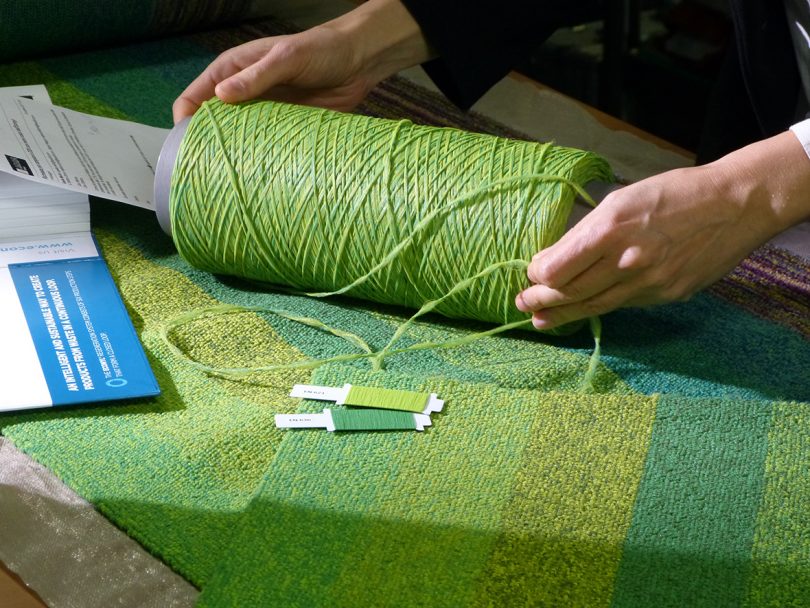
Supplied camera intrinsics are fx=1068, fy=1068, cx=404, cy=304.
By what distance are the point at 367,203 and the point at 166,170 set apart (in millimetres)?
206

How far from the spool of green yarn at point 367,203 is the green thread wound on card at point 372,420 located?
0.16 metres

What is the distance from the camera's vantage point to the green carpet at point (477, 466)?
26.7 inches

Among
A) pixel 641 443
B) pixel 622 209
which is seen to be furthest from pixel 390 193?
pixel 641 443

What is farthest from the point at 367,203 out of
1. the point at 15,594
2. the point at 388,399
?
the point at 15,594

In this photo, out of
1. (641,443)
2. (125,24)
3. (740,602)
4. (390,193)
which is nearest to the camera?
(740,602)

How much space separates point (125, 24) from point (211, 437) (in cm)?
89

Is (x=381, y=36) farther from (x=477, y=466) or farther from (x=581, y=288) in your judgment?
(x=477, y=466)

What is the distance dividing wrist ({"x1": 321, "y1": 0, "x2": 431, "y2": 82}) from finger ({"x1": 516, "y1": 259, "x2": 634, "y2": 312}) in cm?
44

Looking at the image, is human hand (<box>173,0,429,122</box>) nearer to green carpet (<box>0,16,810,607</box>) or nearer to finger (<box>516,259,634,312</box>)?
green carpet (<box>0,16,810,607</box>)

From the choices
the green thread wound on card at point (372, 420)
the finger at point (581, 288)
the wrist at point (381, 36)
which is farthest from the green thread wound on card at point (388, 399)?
the wrist at point (381, 36)

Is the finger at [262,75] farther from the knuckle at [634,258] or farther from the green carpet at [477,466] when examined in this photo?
the knuckle at [634,258]

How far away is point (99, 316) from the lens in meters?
0.95

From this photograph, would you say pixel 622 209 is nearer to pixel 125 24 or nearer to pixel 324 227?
pixel 324 227

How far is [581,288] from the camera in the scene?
0.85m
